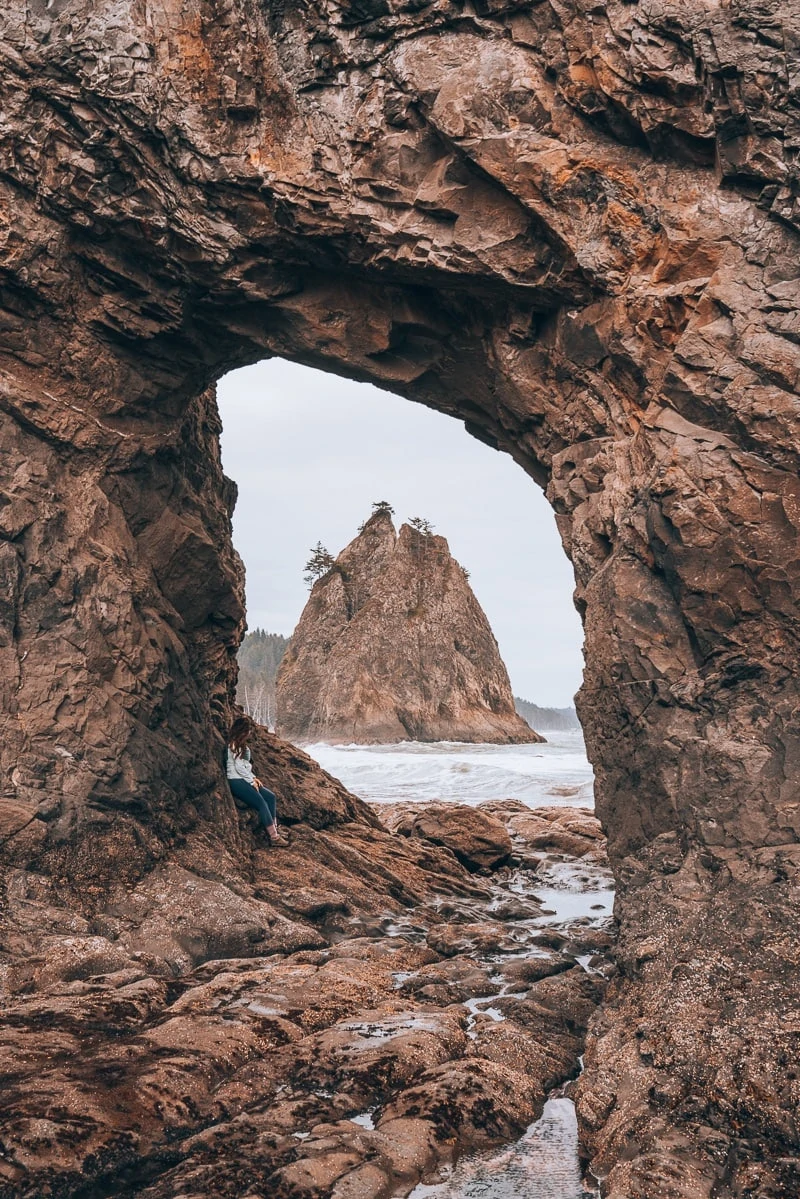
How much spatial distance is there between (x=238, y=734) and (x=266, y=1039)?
773cm

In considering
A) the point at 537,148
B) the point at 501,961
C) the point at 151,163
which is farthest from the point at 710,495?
the point at 151,163

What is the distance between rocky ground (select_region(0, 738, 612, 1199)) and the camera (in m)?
5.93

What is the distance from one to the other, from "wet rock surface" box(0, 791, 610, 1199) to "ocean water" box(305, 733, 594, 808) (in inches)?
657

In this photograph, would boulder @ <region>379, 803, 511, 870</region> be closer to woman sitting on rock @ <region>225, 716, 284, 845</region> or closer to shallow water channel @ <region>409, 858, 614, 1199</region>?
woman sitting on rock @ <region>225, 716, 284, 845</region>

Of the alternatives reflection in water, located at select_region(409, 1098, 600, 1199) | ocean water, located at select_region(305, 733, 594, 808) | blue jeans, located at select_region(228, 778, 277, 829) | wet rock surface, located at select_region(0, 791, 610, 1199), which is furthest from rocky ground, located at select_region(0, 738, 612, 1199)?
ocean water, located at select_region(305, 733, 594, 808)

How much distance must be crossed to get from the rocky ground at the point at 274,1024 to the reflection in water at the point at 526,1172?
0.45ft

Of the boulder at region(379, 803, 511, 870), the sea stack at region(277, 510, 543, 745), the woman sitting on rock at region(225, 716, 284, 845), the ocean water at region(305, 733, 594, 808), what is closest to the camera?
the woman sitting on rock at region(225, 716, 284, 845)

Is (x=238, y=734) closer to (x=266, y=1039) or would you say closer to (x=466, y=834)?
(x=466, y=834)

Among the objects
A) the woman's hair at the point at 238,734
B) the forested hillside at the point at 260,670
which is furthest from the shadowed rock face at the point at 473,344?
the forested hillside at the point at 260,670

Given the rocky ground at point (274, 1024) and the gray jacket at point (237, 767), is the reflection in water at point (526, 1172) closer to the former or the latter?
the rocky ground at point (274, 1024)

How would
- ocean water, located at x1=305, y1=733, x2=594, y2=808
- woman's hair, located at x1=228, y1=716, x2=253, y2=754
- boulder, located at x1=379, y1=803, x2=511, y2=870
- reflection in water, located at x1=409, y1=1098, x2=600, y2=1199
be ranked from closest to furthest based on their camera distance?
reflection in water, located at x1=409, y1=1098, x2=600, y2=1199 < woman's hair, located at x1=228, y1=716, x2=253, y2=754 < boulder, located at x1=379, y1=803, x2=511, y2=870 < ocean water, located at x1=305, y1=733, x2=594, y2=808

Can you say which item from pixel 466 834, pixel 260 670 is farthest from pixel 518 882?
pixel 260 670

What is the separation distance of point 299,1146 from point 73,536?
26.5 ft

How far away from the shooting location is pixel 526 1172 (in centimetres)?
616
